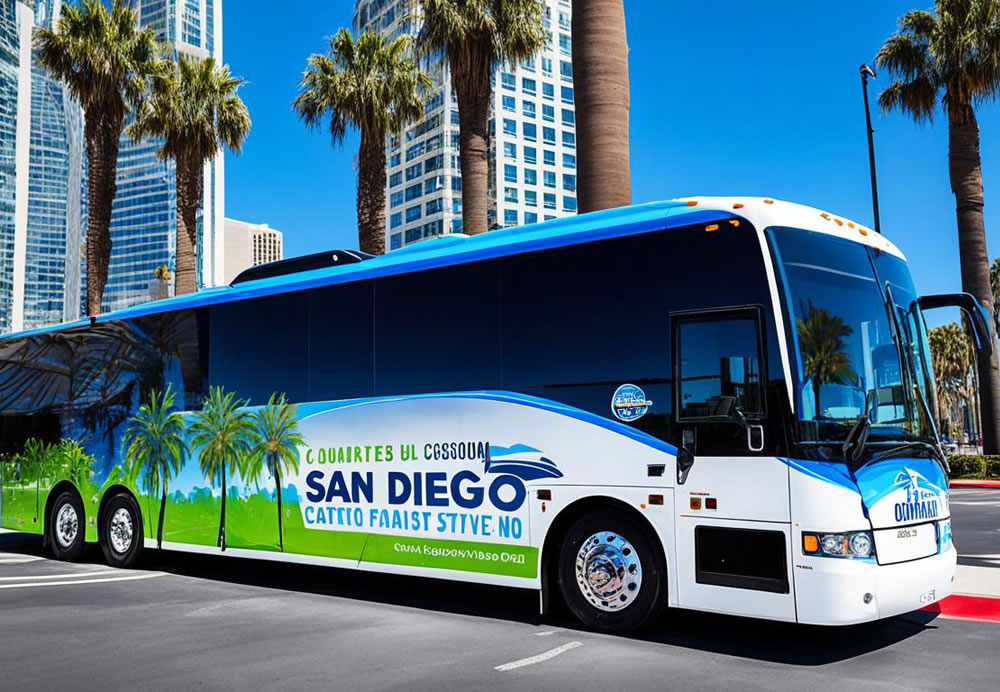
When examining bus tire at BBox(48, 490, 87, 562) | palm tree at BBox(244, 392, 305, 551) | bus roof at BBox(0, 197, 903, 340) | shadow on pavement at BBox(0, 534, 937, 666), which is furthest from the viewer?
bus tire at BBox(48, 490, 87, 562)

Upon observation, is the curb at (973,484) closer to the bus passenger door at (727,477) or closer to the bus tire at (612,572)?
the bus tire at (612,572)

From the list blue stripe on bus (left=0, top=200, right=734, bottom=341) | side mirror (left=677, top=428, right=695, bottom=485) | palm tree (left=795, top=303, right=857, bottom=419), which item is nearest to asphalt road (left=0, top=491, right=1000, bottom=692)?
side mirror (left=677, top=428, right=695, bottom=485)

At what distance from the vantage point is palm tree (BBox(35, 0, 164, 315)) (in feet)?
95.9

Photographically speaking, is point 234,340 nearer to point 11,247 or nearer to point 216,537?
point 216,537

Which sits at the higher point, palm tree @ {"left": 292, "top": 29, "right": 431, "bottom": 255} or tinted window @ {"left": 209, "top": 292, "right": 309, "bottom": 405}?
palm tree @ {"left": 292, "top": 29, "right": 431, "bottom": 255}

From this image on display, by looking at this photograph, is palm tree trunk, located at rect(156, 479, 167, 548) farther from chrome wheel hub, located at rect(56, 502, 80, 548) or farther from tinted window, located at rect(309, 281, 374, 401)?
tinted window, located at rect(309, 281, 374, 401)

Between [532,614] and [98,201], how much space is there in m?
24.7

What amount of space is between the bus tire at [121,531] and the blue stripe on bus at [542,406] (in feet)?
13.5

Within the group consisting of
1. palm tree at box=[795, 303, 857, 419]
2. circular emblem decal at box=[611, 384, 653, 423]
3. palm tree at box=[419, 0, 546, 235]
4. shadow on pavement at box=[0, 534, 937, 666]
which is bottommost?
shadow on pavement at box=[0, 534, 937, 666]

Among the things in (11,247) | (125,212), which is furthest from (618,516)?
(125,212)

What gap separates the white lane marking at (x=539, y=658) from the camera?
6.87m

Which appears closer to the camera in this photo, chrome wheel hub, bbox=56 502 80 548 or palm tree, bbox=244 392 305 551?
palm tree, bbox=244 392 305 551

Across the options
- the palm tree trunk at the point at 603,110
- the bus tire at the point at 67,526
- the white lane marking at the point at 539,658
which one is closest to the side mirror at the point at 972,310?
the white lane marking at the point at 539,658

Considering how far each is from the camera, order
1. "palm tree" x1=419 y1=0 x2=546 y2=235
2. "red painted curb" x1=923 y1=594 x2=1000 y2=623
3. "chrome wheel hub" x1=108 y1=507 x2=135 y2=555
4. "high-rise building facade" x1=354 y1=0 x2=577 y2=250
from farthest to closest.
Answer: "high-rise building facade" x1=354 y1=0 x2=577 y2=250 < "palm tree" x1=419 y1=0 x2=546 y2=235 < "chrome wheel hub" x1=108 y1=507 x2=135 y2=555 < "red painted curb" x1=923 y1=594 x2=1000 y2=623
